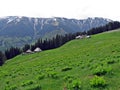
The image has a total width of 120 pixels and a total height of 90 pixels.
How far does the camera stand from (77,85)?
18188 millimetres

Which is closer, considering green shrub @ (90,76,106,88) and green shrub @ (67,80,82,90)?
green shrub @ (90,76,106,88)

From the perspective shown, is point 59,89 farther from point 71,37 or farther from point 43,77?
point 71,37

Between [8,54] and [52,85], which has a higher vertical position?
[52,85]

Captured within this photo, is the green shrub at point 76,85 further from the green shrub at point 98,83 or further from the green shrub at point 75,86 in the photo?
the green shrub at point 98,83

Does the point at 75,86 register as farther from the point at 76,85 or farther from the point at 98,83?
the point at 98,83

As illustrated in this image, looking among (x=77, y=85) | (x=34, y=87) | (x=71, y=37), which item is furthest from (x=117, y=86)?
(x=71, y=37)

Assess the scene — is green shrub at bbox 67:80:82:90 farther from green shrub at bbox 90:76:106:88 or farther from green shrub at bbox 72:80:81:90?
green shrub at bbox 90:76:106:88

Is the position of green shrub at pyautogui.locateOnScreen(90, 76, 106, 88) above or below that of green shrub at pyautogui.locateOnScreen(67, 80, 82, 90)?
above

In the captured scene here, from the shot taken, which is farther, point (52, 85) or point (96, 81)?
point (52, 85)

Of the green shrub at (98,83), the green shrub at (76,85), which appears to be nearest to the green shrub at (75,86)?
the green shrub at (76,85)

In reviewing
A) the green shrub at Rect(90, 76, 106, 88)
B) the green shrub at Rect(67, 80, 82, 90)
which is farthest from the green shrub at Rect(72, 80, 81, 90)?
the green shrub at Rect(90, 76, 106, 88)

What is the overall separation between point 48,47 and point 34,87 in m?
163

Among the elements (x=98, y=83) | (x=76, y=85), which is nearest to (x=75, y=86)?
(x=76, y=85)

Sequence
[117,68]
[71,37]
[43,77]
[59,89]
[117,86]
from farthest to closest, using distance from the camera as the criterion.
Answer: [71,37] → [43,77] → [117,68] → [59,89] → [117,86]
